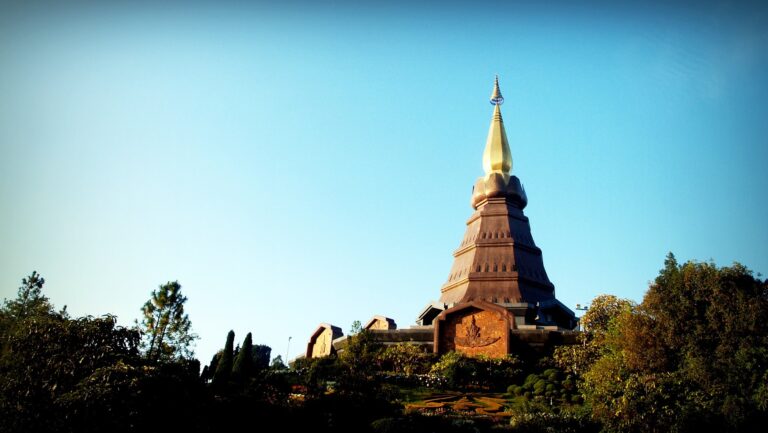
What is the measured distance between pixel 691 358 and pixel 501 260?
69.7ft

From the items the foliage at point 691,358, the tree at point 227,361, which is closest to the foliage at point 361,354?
the foliage at point 691,358

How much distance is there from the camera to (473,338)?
29.3 metres

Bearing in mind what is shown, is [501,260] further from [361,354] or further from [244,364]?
[361,354]

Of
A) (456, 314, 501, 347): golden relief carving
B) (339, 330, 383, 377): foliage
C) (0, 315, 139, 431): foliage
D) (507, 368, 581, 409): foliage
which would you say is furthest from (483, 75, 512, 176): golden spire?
(0, 315, 139, 431): foliage

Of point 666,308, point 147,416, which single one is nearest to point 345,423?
point 147,416

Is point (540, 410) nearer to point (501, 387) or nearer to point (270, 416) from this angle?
point (501, 387)

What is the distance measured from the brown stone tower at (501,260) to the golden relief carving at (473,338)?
2.97m

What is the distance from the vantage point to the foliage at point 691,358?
51.5ft

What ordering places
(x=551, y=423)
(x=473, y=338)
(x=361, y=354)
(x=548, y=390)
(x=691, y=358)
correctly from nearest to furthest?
(x=691, y=358) < (x=551, y=423) < (x=361, y=354) < (x=548, y=390) < (x=473, y=338)

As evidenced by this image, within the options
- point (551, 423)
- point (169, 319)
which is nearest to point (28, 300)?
point (169, 319)

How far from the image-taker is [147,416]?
38.7 ft

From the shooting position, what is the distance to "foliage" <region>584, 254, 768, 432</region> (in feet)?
51.5

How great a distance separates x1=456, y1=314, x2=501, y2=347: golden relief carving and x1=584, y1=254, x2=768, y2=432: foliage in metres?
9.86

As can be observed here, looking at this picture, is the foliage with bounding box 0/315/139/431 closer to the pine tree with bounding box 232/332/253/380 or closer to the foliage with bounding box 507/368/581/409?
the pine tree with bounding box 232/332/253/380
